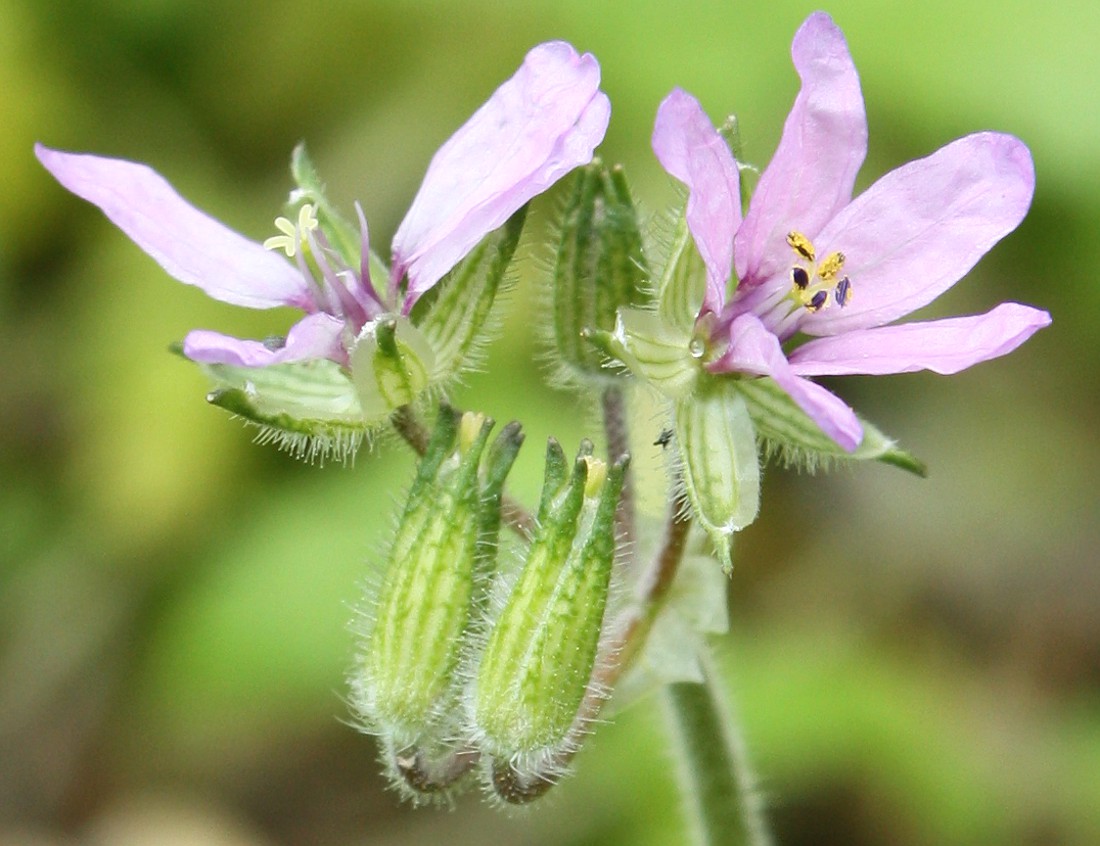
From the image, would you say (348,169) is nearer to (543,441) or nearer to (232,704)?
(543,441)

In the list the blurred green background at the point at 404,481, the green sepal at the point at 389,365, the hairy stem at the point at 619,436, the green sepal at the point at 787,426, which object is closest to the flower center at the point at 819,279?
the green sepal at the point at 787,426

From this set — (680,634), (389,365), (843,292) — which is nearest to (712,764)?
(680,634)

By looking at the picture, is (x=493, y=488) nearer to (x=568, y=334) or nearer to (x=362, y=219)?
(x=568, y=334)

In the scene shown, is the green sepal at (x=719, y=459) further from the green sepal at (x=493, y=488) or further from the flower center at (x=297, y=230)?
the flower center at (x=297, y=230)

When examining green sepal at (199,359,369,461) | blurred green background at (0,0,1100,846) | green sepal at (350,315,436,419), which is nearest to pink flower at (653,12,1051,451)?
green sepal at (350,315,436,419)

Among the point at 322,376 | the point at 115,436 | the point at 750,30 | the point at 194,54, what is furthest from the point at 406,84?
the point at 322,376

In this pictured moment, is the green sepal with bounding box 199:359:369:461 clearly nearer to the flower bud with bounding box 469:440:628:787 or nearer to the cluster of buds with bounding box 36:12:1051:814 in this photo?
the cluster of buds with bounding box 36:12:1051:814
